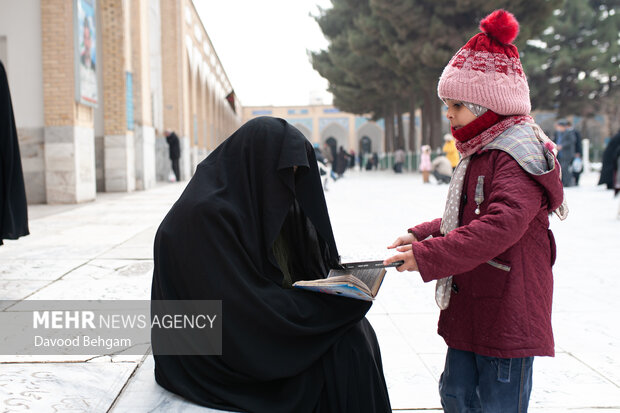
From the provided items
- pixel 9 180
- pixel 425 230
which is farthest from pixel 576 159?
pixel 425 230

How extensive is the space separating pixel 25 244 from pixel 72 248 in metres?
0.51

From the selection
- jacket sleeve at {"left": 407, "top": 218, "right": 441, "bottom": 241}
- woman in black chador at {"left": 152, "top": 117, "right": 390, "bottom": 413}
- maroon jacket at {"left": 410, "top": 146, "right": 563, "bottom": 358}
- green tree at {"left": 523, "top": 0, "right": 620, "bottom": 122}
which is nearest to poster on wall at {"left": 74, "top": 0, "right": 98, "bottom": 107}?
woman in black chador at {"left": 152, "top": 117, "right": 390, "bottom": 413}

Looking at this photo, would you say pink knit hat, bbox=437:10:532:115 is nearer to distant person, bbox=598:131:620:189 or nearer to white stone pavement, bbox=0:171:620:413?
white stone pavement, bbox=0:171:620:413

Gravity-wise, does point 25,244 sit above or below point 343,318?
below

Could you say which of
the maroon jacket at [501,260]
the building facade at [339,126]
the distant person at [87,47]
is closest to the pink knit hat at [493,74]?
the maroon jacket at [501,260]

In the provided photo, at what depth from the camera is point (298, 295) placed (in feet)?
5.56

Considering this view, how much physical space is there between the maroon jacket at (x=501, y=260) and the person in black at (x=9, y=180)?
9.62 ft

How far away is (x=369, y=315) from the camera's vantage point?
2928mm

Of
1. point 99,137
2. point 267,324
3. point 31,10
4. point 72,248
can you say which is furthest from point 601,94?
point 267,324

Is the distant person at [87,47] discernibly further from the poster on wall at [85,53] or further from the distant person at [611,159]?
the distant person at [611,159]

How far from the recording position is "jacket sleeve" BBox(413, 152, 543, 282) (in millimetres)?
1331

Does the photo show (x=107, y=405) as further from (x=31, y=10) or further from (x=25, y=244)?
(x=31, y=10)

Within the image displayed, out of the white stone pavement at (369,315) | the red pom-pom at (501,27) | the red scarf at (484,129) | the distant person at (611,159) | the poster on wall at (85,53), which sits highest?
the poster on wall at (85,53)

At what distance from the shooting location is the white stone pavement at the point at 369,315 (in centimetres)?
189
